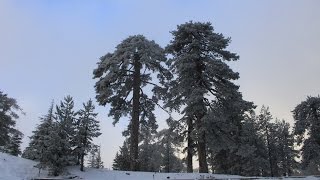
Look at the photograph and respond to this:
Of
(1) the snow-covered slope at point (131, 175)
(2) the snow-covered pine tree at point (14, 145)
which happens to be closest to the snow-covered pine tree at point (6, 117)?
(2) the snow-covered pine tree at point (14, 145)

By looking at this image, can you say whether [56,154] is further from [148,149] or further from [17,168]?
[148,149]

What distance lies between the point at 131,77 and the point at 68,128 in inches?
376

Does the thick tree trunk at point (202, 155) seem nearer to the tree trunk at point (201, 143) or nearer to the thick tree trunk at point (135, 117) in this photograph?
the tree trunk at point (201, 143)

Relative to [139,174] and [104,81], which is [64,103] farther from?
[139,174]

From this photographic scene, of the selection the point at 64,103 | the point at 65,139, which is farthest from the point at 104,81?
the point at 65,139

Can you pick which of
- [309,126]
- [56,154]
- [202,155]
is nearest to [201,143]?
[202,155]

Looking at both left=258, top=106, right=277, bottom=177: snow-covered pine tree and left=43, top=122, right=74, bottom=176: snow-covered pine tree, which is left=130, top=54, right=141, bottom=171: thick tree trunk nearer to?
left=43, top=122, right=74, bottom=176: snow-covered pine tree

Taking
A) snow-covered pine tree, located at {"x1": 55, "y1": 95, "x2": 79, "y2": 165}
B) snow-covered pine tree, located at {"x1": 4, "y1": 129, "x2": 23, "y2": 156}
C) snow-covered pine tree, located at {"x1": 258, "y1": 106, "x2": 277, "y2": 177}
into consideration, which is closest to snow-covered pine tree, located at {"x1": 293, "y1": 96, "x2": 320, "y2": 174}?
snow-covered pine tree, located at {"x1": 258, "y1": 106, "x2": 277, "y2": 177}

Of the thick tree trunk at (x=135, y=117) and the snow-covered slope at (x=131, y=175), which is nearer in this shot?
the snow-covered slope at (x=131, y=175)

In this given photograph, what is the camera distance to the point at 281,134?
70.9 metres

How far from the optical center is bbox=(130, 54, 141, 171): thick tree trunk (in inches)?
1200

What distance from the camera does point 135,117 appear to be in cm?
3266

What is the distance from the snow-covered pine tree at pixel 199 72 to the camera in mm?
28859

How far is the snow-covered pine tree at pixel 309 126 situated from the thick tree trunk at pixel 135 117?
26.3 metres
